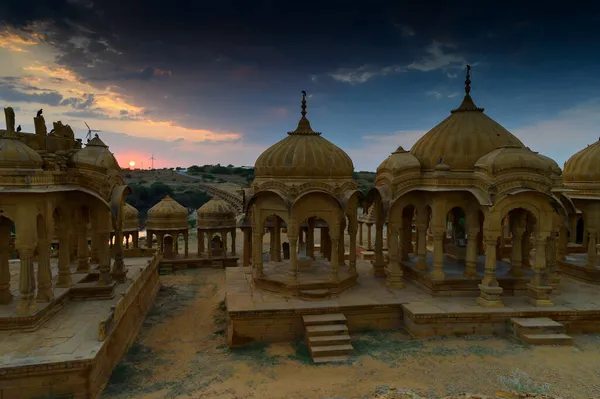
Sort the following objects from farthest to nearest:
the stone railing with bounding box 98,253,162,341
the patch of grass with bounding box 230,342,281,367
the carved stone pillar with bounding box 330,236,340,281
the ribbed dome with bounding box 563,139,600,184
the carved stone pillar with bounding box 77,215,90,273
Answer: the ribbed dome with bounding box 563,139,600,184
the carved stone pillar with bounding box 77,215,90,273
the carved stone pillar with bounding box 330,236,340,281
the patch of grass with bounding box 230,342,281,367
the stone railing with bounding box 98,253,162,341

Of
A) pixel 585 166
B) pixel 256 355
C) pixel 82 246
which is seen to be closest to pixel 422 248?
pixel 256 355

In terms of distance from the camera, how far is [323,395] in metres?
9.62

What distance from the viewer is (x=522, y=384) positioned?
9883mm

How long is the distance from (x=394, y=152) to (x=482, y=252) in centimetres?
694

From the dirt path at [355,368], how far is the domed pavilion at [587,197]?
5.64 metres

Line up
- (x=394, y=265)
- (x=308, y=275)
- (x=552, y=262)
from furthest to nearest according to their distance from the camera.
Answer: (x=552, y=262), (x=394, y=265), (x=308, y=275)

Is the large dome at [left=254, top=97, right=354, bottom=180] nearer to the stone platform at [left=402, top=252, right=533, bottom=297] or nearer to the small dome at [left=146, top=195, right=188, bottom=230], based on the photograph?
the stone platform at [left=402, top=252, right=533, bottom=297]

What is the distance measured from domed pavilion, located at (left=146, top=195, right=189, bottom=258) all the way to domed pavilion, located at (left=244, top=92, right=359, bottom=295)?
33.5 ft

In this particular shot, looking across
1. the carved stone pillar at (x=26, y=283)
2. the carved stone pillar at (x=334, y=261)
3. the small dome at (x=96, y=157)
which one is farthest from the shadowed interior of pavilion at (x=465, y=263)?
the carved stone pillar at (x=26, y=283)

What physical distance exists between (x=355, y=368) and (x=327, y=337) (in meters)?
1.47

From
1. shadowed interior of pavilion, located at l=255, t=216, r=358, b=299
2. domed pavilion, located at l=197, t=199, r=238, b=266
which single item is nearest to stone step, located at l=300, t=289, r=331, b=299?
shadowed interior of pavilion, located at l=255, t=216, r=358, b=299

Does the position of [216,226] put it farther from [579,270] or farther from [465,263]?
[579,270]

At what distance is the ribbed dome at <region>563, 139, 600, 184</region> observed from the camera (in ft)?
59.0

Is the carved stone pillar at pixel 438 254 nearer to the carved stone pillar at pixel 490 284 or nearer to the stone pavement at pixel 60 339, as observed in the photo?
the carved stone pillar at pixel 490 284
